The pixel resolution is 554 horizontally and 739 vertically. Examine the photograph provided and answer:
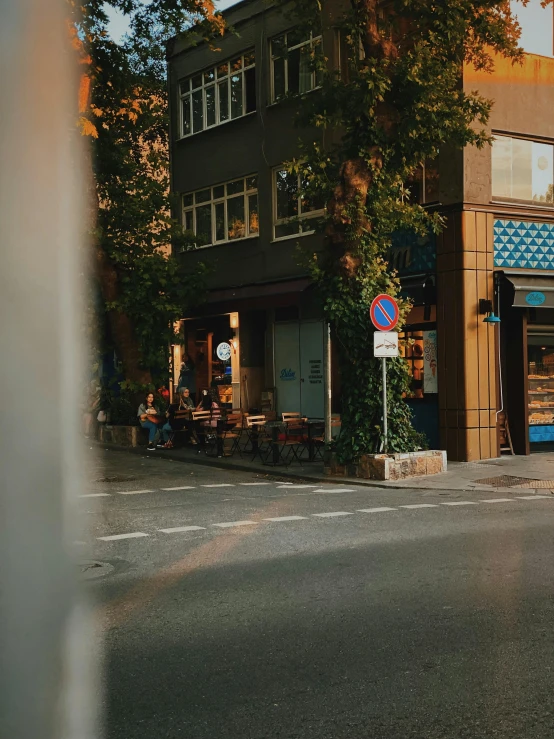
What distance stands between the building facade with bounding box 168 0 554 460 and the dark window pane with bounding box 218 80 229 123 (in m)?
0.05

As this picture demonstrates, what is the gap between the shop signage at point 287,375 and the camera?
2482cm

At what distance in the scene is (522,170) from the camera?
1961 centimetres

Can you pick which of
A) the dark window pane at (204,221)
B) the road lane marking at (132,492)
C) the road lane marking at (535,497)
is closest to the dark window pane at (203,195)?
the dark window pane at (204,221)

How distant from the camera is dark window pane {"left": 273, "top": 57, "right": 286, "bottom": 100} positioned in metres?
24.7

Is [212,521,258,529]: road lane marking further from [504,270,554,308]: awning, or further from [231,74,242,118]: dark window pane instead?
[231,74,242,118]: dark window pane

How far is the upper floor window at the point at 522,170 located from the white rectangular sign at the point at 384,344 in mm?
5252

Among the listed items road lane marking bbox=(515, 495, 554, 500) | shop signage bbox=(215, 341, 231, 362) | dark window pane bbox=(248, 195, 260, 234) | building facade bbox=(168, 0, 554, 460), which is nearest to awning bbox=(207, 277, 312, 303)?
building facade bbox=(168, 0, 554, 460)

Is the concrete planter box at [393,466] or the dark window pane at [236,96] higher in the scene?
the dark window pane at [236,96]

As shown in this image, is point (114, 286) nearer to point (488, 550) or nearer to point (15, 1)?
point (488, 550)

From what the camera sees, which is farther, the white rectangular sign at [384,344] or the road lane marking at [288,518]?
the white rectangular sign at [384,344]

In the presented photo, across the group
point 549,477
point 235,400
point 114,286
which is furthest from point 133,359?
point 549,477

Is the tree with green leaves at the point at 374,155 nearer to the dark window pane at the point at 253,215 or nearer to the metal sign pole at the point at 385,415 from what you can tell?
the metal sign pole at the point at 385,415

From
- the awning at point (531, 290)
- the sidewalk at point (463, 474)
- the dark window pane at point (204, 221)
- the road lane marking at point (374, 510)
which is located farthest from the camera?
the dark window pane at point (204, 221)

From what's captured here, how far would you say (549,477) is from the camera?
15.7m
